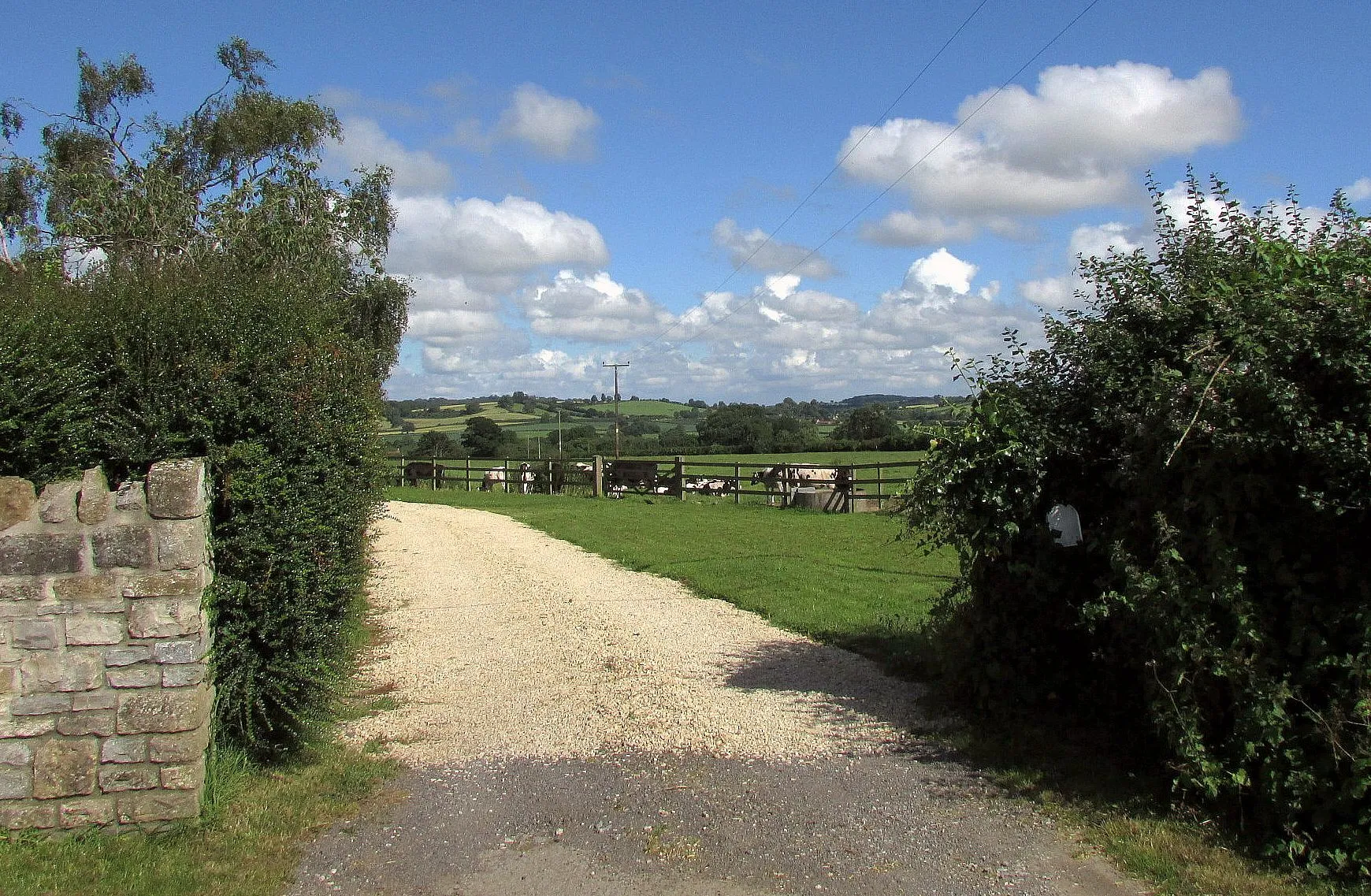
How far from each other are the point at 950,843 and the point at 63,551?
4.33m

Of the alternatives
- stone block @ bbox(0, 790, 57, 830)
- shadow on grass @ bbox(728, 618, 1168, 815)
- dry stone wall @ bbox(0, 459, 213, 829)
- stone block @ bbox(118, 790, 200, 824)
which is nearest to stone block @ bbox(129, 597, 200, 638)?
dry stone wall @ bbox(0, 459, 213, 829)

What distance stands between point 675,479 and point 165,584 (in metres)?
25.5

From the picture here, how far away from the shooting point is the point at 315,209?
16312mm

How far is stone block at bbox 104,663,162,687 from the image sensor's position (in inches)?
188

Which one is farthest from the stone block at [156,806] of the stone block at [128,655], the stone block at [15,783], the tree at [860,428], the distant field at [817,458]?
the distant field at [817,458]

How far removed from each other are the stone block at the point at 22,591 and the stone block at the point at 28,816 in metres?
0.97

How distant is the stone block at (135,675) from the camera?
4.77 m

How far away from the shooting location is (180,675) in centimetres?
483

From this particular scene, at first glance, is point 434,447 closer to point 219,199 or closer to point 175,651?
point 219,199

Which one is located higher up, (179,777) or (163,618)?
(163,618)

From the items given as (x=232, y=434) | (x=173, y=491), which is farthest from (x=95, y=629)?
(x=232, y=434)

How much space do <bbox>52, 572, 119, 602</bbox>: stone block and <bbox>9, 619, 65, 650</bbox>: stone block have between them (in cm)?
13

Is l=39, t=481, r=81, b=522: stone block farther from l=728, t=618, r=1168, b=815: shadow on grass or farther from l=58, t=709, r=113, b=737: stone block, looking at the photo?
l=728, t=618, r=1168, b=815: shadow on grass

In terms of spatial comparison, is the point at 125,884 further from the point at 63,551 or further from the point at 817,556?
the point at 817,556
